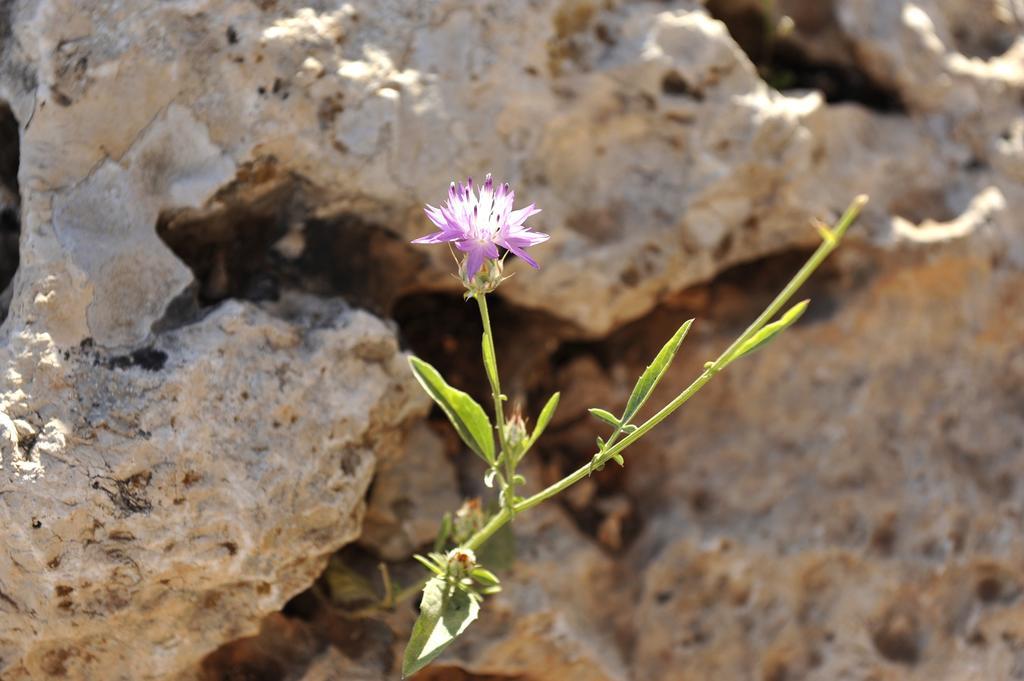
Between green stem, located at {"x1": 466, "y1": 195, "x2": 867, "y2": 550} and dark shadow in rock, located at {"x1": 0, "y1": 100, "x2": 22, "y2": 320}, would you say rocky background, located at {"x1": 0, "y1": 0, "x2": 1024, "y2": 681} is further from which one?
green stem, located at {"x1": 466, "y1": 195, "x2": 867, "y2": 550}

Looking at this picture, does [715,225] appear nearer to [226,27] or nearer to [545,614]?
[545,614]

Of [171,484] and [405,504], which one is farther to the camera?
[405,504]

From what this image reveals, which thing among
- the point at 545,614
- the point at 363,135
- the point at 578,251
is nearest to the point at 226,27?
the point at 363,135

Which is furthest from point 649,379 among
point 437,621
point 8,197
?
point 8,197

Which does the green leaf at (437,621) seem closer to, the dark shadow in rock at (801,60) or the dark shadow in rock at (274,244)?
the dark shadow in rock at (274,244)

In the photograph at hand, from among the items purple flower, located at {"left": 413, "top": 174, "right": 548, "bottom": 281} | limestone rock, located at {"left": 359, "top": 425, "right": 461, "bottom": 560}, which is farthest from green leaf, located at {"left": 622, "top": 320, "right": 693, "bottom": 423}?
limestone rock, located at {"left": 359, "top": 425, "right": 461, "bottom": 560}

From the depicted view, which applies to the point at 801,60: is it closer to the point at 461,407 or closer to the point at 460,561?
the point at 461,407
